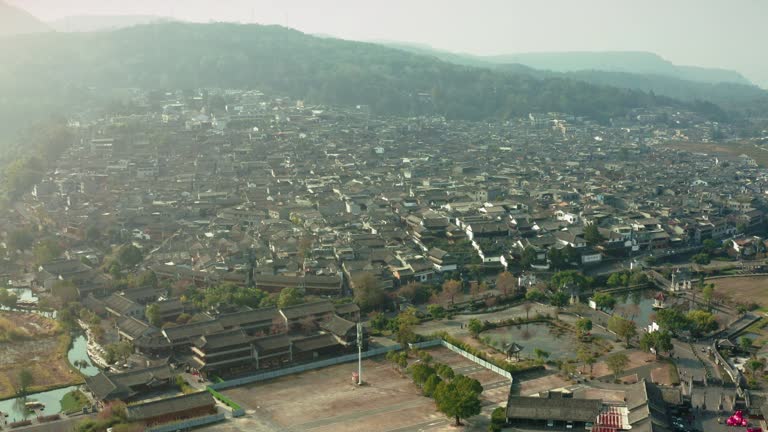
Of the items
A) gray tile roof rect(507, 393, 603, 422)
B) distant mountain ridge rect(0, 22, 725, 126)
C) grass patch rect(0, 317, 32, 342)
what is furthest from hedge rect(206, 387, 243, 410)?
distant mountain ridge rect(0, 22, 725, 126)

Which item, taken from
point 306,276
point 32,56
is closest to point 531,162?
point 306,276

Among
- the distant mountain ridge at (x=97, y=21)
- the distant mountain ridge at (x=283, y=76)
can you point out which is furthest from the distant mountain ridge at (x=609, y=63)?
the distant mountain ridge at (x=283, y=76)

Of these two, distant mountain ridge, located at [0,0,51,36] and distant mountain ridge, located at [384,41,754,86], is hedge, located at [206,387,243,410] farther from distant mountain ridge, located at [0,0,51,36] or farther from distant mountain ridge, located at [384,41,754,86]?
distant mountain ridge, located at [384,41,754,86]

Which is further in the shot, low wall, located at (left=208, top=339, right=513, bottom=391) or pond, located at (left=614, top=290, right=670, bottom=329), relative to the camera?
pond, located at (left=614, top=290, right=670, bottom=329)

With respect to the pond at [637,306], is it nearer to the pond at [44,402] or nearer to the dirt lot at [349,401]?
the dirt lot at [349,401]

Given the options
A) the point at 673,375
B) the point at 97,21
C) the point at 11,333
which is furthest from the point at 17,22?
the point at 673,375

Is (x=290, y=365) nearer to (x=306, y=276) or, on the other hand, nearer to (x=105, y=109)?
(x=306, y=276)
